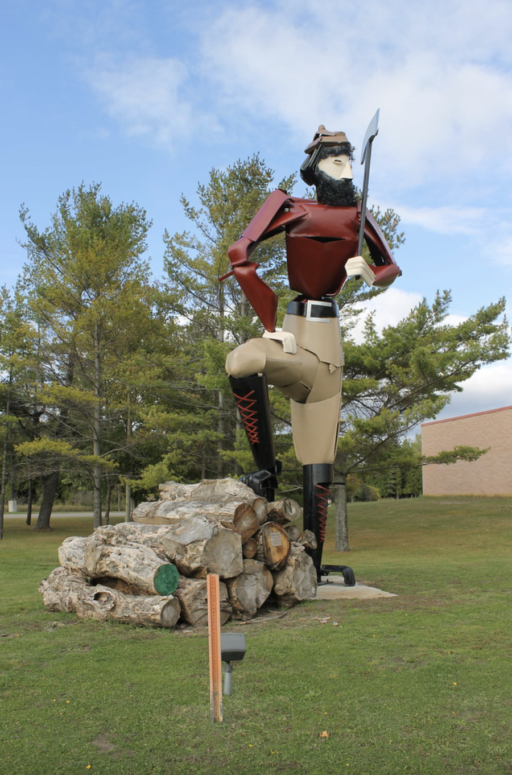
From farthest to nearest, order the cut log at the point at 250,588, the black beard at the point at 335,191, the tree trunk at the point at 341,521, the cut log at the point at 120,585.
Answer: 1. the tree trunk at the point at 341,521
2. the black beard at the point at 335,191
3. the cut log at the point at 250,588
4. the cut log at the point at 120,585

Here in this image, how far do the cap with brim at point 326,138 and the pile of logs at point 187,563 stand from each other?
3391 mm

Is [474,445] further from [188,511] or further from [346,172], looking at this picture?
[188,511]

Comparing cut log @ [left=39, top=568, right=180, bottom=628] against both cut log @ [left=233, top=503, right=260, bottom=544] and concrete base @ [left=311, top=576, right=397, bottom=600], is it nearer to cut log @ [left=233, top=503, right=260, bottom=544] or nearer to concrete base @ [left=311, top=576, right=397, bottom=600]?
cut log @ [left=233, top=503, right=260, bottom=544]

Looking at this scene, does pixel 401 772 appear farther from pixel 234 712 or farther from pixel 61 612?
pixel 61 612

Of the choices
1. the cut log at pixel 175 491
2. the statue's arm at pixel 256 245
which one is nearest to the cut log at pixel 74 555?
the cut log at pixel 175 491

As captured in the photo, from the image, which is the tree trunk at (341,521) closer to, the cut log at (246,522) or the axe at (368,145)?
the cut log at (246,522)

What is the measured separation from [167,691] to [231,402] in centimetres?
1394

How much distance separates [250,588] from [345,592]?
1.40 meters

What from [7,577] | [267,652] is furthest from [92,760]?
[7,577]

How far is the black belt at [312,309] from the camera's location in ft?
19.5

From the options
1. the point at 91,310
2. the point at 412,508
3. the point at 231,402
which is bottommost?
the point at 412,508

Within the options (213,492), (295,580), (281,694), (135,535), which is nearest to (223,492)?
(213,492)

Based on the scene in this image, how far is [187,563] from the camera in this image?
15.7 ft

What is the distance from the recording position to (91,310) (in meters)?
16.4
